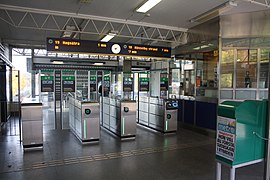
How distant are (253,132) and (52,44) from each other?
4.98 m

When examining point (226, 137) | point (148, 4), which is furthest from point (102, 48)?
point (226, 137)

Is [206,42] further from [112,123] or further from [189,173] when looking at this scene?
[189,173]

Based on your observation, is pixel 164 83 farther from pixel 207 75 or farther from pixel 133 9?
pixel 133 9

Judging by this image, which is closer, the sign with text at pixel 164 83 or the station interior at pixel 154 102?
the station interior at pixel 154 102

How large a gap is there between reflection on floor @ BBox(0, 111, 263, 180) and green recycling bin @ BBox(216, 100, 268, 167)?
1.06 meters

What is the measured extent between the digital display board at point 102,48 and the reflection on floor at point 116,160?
2.45m

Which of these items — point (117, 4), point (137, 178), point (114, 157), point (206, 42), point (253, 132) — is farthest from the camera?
point (206, 42)

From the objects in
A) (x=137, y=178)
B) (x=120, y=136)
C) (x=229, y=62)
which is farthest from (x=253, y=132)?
(x=229, y=62)

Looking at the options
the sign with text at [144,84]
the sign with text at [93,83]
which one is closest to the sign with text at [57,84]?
the sign with text at [93,83]

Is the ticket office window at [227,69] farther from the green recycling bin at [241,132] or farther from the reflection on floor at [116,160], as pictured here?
the green recycling bin at [241,132]

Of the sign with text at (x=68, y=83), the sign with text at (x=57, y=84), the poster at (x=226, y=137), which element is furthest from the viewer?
the sign with text at (x=68, y=83)

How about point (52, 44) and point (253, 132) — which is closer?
point (253, 132)

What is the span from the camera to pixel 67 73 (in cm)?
709

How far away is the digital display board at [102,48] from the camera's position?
5.61m
